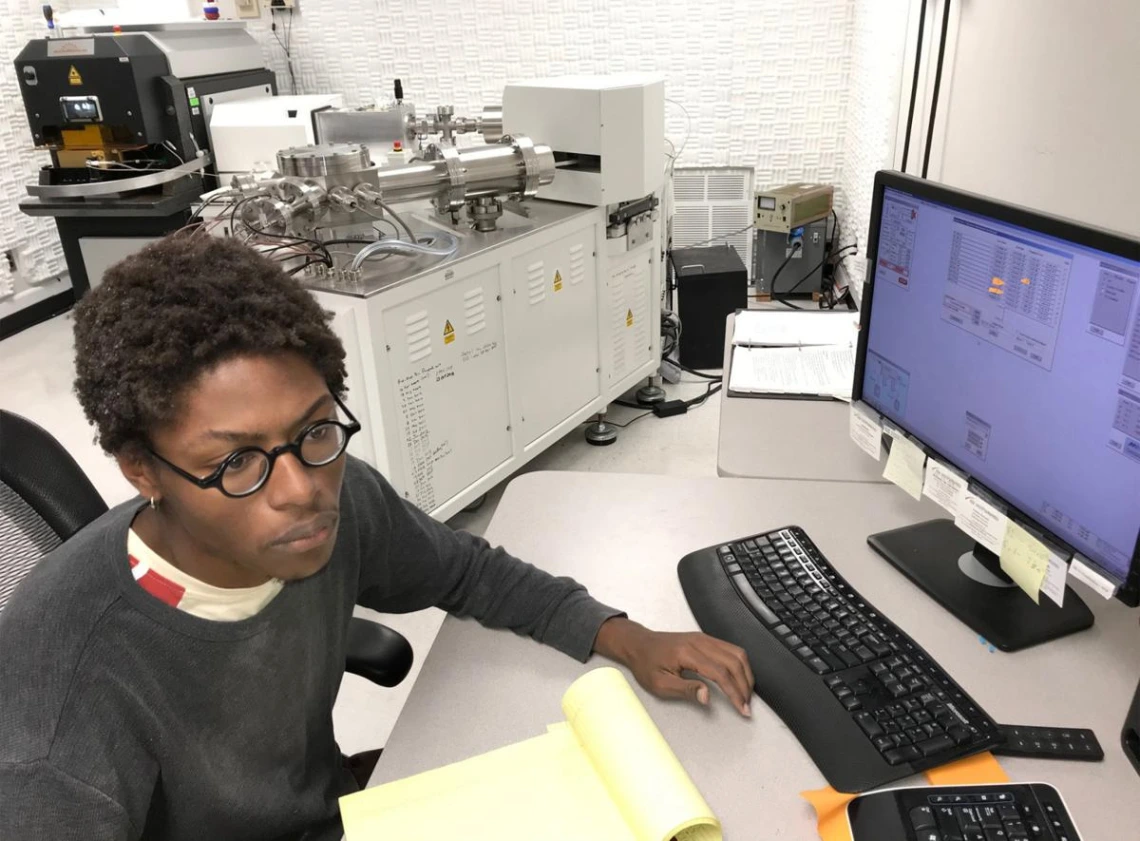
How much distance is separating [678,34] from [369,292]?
2.63 metres

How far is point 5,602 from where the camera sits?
0.78m

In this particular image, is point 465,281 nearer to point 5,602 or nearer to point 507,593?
point 507,593

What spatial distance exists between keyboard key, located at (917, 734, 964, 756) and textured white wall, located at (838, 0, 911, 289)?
87.4 inches

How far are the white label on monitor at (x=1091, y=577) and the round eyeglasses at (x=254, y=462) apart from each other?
72cm

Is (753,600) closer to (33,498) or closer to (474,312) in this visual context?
(33,498)

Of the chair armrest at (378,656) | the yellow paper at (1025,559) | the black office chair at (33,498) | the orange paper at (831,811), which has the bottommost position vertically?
the chair armrest at (378,656)

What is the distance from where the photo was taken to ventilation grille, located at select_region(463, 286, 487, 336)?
85.0 inches

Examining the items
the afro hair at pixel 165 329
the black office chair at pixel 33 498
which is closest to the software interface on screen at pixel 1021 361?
the afro hair at pixel 165 329

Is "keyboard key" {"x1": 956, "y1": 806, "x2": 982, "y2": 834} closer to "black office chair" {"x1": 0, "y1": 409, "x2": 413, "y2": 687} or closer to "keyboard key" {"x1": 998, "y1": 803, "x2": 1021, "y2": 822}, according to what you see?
"keyboard key" {"x1": 998, "y1": 803, "x2": 1021, "y2": 822}

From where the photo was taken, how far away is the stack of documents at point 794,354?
1.53 meters

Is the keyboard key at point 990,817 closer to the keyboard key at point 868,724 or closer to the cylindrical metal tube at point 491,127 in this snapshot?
the keyboard key at point 868,724

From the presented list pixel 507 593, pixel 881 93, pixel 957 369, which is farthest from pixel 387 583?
pixel 881 93

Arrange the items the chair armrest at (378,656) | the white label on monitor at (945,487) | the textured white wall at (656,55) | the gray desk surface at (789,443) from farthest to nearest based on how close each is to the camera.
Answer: the textured white wall at (656,55)
the gray desk surface at (789,443)
the chair armrest at (378,656)
the white label on monitor at (945,487)

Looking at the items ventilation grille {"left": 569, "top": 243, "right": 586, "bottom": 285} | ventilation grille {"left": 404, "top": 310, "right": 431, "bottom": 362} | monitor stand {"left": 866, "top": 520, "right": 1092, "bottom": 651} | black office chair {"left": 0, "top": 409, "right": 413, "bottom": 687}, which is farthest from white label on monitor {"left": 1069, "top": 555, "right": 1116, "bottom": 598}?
ventilation grille {"left": 569, "top": 243, "right": 586, "bottom": 285}
